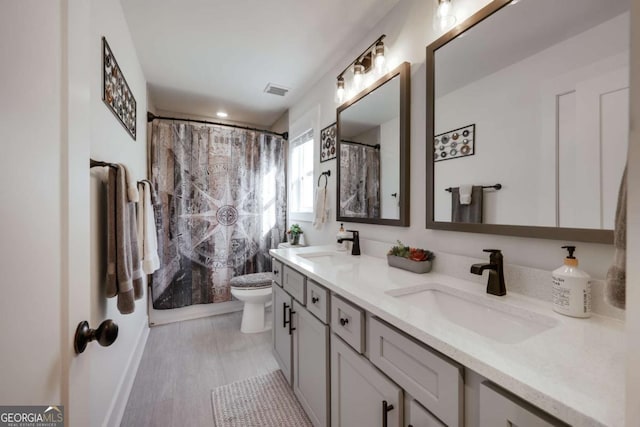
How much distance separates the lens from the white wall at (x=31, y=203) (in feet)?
1.26

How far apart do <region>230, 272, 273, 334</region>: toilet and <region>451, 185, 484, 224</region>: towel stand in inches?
73.9

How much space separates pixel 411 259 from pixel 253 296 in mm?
1711

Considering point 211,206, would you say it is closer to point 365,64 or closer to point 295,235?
point 295,235

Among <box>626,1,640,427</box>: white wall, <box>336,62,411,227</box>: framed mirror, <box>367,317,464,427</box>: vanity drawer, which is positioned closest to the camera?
<box>626,1,640,427</box>: white wall

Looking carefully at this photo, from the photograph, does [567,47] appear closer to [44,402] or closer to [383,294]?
[383,294]

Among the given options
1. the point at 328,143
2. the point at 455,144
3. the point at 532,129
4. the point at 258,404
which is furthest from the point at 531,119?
the point at 258,404

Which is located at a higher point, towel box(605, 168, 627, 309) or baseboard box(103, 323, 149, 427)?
towel box(605, 168, 627, 309)

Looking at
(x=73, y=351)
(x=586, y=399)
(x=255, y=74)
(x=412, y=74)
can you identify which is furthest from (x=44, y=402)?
(x=255, y=74)

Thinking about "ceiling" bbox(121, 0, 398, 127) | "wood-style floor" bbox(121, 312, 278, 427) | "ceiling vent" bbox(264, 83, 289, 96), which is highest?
"ceiling" bbox(121, 0, 398, 127)

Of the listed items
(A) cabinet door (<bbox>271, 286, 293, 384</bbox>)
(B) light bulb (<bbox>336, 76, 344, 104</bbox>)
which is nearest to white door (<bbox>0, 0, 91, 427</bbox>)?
(A) cabinet door (<bbox>271, 286, 293, 384</bbox>)

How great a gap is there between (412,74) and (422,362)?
1.45 metres

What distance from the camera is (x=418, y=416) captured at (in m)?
0.74

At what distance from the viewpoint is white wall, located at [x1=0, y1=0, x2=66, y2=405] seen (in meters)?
0.39

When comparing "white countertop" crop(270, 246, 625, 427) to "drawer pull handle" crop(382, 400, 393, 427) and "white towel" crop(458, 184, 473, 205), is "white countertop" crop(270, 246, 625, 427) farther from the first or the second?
"white towel" crop(458, 184, 473, 205)
